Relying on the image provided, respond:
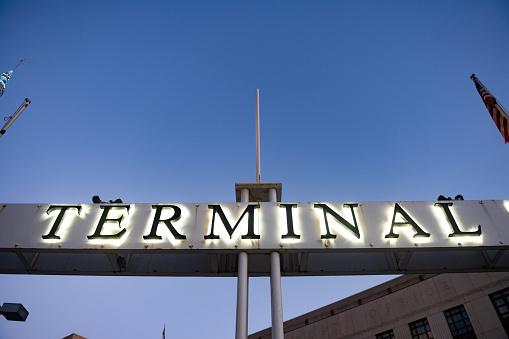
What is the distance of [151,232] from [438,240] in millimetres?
5797

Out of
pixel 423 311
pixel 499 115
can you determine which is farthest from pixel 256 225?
pixel 423 311

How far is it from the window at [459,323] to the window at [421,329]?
1403mm

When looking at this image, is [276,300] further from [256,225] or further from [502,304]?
[502,304]

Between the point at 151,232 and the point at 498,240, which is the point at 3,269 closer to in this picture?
the point at 151,232

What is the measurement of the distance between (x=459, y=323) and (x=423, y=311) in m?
2.24

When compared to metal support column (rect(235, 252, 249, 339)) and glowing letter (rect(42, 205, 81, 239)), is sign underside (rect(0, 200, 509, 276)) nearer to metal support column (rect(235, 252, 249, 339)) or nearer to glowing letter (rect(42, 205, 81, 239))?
glowing letter (rect(42, 205, 81, 239))

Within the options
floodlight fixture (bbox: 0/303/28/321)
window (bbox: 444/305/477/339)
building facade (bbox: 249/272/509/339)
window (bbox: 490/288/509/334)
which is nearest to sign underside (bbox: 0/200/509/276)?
floodlight fixture (bbox: 0/303/28/321)

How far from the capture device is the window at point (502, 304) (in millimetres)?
21109

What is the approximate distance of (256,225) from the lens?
7.41 metres

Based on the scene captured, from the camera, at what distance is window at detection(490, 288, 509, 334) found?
69.3ft

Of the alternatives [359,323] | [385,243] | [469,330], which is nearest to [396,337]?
[359,323]

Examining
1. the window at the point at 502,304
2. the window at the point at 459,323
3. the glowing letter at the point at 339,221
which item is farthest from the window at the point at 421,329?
the glowing letter at the point at 339,221

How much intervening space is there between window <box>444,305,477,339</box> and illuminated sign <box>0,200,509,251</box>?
1906 centimetres

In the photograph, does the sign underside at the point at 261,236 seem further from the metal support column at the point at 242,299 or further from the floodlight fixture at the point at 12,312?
the floodlight fixture at the point at 12,312
